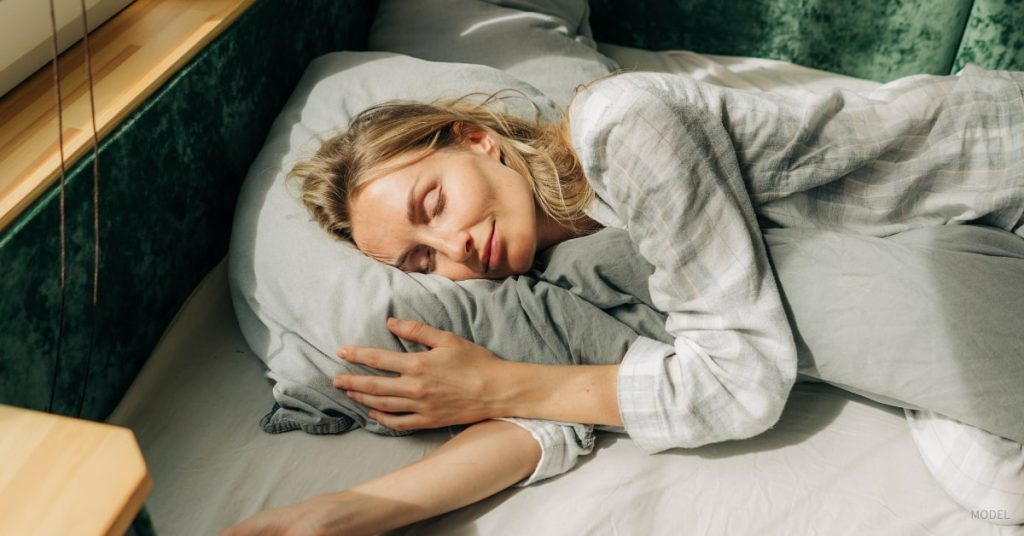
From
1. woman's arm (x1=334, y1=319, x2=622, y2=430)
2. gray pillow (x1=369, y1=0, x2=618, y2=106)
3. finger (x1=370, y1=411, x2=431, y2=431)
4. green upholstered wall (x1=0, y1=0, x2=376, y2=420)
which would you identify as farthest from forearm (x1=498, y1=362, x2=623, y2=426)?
gray pillow (x1=369, y1=0, x2=618, y2=106)

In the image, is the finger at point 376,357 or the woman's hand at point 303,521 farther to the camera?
the finger at point 376,357

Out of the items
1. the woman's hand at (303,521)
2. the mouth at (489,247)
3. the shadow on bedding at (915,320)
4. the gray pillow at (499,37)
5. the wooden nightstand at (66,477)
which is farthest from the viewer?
the gray pillow at (499,37)

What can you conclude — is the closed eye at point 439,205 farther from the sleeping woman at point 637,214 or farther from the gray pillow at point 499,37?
the gray pillow at point 499,37

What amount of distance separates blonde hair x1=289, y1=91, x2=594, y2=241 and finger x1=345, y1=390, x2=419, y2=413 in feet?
0.79

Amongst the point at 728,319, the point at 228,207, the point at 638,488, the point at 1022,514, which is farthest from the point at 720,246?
the point at 228,207

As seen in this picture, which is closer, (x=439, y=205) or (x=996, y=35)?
(x=439, y=205)

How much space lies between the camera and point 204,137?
128 centimetres

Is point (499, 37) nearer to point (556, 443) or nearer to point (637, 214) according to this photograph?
point (637, 214)

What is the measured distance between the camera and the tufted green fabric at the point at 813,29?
1.77m

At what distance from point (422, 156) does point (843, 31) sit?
1.07 meters

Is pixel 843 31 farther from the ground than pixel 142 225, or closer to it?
farther from the ground

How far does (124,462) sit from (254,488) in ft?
1.36

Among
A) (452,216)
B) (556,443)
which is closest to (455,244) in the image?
(452,216)

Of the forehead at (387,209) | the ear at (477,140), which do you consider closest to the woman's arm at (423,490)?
the forehead at (387,209)
